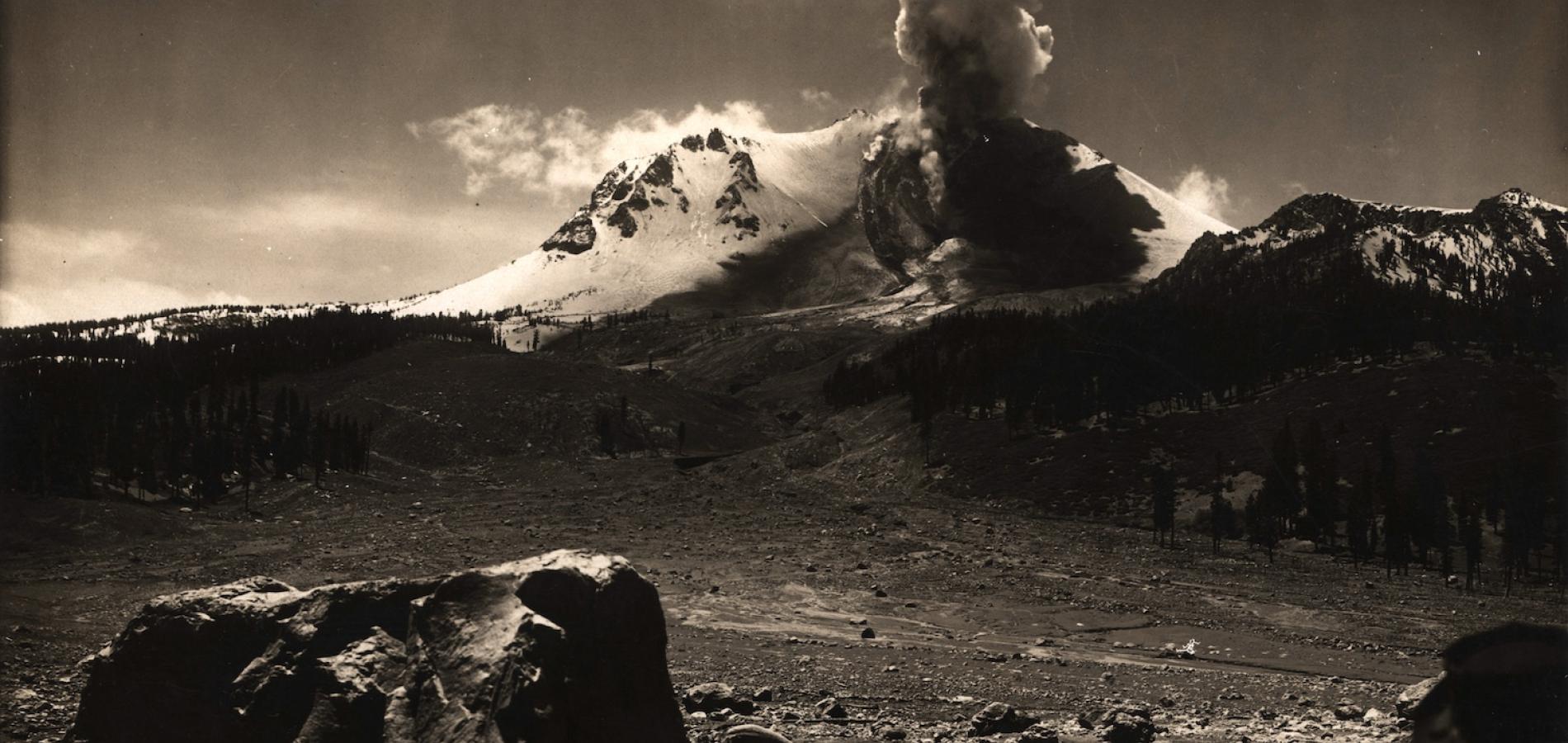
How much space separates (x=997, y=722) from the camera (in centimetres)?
1692

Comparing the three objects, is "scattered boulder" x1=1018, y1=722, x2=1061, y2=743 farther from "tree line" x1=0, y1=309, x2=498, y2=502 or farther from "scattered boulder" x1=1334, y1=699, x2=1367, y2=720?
"tree line" x1=0, y1=309, x2=498, y2=502

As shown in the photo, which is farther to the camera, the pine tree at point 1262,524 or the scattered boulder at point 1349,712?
the pine tree at point 1262,524

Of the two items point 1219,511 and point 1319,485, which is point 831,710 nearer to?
point 1219,511

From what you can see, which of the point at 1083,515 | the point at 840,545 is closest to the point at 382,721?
the point at 840,545

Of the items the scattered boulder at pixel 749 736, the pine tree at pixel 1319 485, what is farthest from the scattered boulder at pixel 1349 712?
the pine tree at pixel 1319 485

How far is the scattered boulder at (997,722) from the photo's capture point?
16750 millimetres

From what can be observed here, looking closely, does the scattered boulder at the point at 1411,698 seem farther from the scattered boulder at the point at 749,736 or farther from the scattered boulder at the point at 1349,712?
the scattered boulder at the point at 749,736

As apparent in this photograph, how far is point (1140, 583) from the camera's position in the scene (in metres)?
49.0

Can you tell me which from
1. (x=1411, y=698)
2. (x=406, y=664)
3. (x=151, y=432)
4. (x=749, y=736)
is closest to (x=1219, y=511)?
(x=1411, y=698)

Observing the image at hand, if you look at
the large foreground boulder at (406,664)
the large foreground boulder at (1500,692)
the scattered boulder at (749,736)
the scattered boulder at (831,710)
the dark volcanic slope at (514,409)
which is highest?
the dark volcanic slope at (514,409)

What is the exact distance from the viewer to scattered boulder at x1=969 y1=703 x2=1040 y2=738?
16750 millimetres

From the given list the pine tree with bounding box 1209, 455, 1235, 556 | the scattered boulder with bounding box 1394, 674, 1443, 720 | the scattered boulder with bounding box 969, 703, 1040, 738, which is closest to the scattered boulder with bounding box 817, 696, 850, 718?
the scattered boulder with bounding box 969, 703, 1040, 738

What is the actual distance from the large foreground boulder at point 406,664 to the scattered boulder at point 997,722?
787 cm

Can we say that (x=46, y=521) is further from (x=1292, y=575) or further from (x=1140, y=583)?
(x=1292, y=575)
